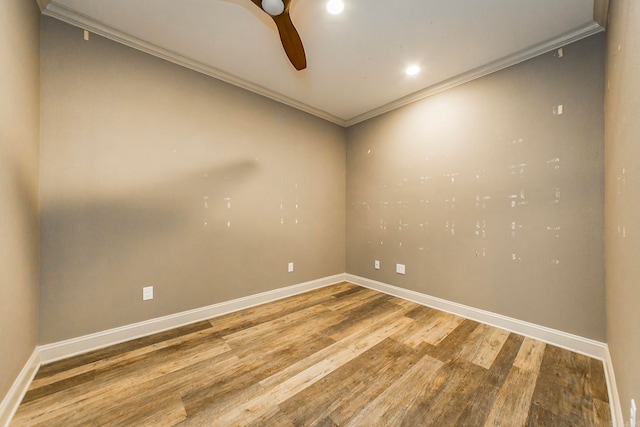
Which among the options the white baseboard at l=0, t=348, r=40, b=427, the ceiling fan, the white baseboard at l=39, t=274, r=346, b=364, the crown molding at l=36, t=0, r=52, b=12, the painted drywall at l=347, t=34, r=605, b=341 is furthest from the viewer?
the painted drywall at l=347, t=34, r=605, b=341

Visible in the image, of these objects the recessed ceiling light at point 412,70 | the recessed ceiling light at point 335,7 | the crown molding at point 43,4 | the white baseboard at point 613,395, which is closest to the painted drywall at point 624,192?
the white baseboard at point 613,395

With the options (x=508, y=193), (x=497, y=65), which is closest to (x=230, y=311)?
(x=508, y=193)

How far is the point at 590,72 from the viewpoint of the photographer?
183 centimetres

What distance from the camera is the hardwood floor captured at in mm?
1261

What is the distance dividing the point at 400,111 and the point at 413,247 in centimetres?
168

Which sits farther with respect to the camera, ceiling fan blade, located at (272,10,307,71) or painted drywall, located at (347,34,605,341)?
painted drywall, located at (347,34,605,341)

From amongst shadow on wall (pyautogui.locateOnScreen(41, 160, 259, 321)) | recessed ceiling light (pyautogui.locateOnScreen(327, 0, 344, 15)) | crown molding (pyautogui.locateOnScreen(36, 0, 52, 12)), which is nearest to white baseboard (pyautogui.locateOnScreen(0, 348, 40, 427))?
shadow on wall (pyautogui.locateOnScreen(41, 160, 259, 321))

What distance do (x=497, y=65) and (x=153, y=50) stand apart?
306cm

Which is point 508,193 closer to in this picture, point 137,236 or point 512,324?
point 512,324

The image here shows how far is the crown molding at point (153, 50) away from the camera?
5.65ft

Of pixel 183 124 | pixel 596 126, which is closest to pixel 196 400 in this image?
pixel 183 124

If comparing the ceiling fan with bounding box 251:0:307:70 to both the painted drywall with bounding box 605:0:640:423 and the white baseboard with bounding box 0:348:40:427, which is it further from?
the white baseboard with bounding box 0:348:40:427

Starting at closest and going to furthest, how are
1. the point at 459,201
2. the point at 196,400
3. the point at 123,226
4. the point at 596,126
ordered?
1. the point at 196,400
2. the point at 596,126
3. the point at 123,226
4. the point at 459,201

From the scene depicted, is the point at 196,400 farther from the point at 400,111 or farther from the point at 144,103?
the point at 400,111
